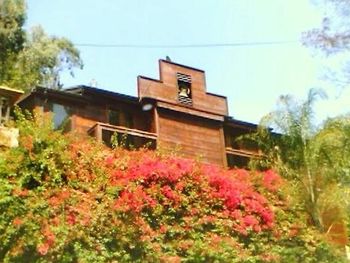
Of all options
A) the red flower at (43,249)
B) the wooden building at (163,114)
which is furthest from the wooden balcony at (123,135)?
the red flower at (43,249)

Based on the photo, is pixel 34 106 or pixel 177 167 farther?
pixel 34 106

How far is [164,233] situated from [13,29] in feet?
63.0

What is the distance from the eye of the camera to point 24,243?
15055 mm

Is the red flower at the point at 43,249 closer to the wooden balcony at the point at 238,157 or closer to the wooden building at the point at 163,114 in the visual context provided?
the wooden building at the point at 163,114

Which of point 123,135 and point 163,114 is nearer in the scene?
point 123,135

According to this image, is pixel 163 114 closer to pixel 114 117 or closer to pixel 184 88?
pixel 114 117

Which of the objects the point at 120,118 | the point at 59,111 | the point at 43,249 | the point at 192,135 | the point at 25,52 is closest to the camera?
the point at 43,249

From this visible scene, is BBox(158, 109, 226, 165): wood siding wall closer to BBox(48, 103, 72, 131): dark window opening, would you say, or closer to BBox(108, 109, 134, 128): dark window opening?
BBox(108, 109, 134, 128): dark window opening

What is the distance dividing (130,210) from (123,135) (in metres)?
5.61

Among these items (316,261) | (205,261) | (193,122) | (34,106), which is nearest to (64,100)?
(34,106)

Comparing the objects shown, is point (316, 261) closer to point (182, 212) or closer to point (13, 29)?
point (182, 212)

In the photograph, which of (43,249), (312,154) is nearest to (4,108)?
(43,249)

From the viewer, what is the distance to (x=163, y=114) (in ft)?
84.6

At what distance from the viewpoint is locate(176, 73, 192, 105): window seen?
26.9 meters
